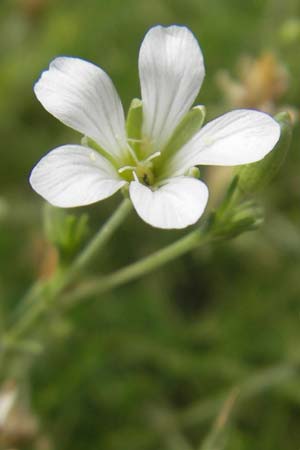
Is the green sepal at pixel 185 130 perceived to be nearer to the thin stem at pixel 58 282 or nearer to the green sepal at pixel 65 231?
the thin stem at pixel 58 282

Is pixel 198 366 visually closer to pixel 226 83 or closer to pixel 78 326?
pixel 78 326

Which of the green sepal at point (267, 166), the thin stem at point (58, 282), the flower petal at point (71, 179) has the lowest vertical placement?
the thin stem at point (58, 282)

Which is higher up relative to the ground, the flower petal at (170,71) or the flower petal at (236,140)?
the flower petal at (170,71)

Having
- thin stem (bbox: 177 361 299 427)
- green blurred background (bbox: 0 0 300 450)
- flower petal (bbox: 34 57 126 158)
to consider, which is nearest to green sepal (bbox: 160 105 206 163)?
flower petal (bbox: 34 57 126 158)

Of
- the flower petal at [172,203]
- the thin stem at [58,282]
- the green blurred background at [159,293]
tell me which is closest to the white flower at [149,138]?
the flower petal at [172,203]

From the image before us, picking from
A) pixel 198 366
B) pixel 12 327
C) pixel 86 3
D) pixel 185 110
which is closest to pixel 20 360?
pixel 12 327

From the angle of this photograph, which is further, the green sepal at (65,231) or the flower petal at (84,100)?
the green sepal at (65,231)
